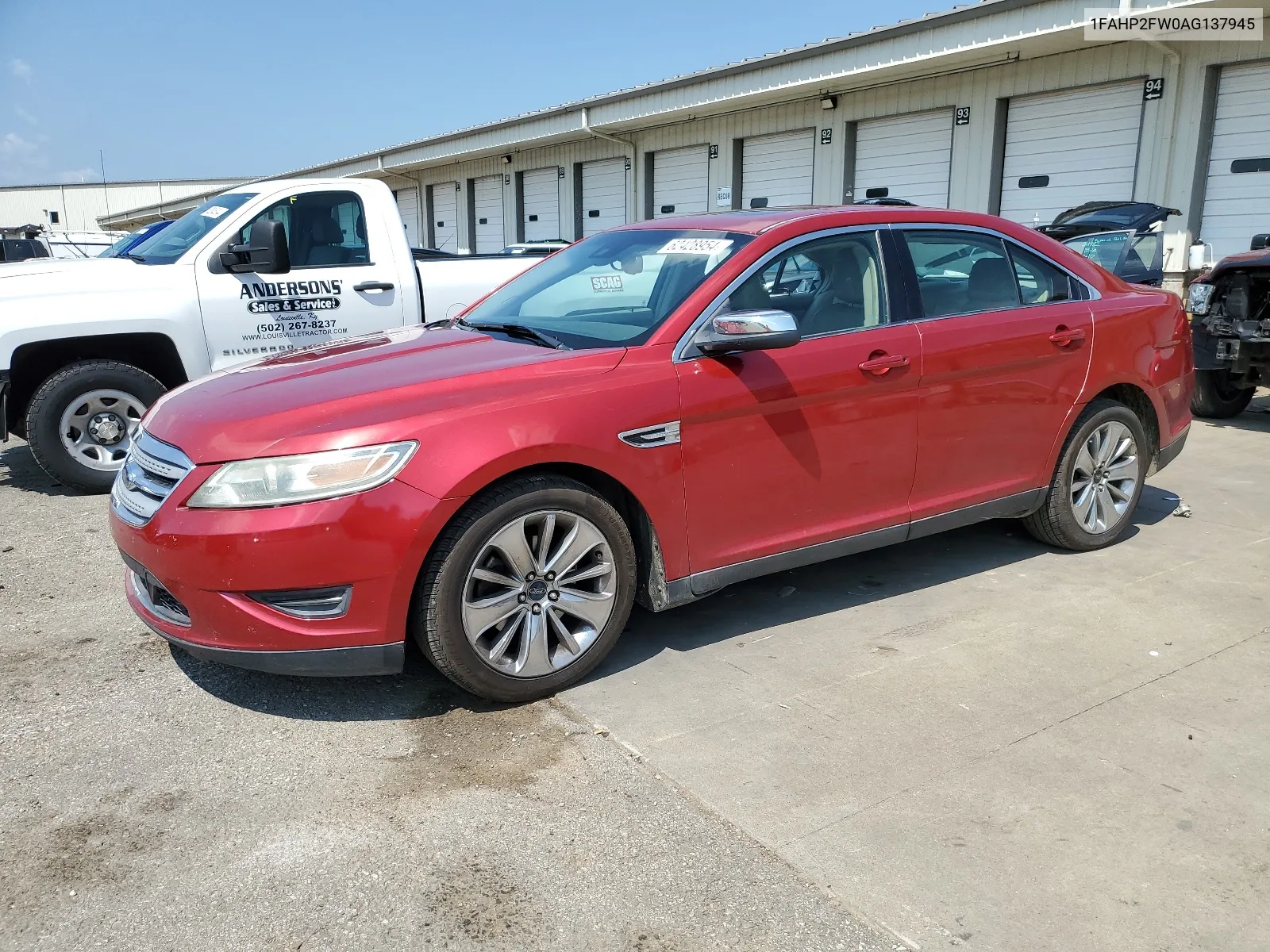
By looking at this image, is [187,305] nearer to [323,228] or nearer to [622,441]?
[323,228]

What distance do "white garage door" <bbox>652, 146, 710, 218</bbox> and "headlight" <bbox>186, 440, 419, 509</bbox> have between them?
640 inches

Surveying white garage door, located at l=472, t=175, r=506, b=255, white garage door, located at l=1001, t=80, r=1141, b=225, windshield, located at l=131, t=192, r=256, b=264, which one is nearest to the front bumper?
windshield, located at l=131, t=192, r=256, b=264

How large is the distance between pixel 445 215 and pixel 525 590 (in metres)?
27.2

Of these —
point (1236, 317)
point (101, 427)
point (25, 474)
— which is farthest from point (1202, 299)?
point (25, 474)

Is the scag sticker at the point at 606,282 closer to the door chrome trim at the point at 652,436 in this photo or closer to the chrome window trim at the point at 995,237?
the door chrome trim at the point at 652,436

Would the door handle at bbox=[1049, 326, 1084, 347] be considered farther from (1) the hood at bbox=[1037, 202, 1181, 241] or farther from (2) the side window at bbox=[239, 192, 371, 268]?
(1) the hood at bbox=[1037, 202, 1181, 241]

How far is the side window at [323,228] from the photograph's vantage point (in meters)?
6.94

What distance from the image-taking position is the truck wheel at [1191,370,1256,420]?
8633 mm

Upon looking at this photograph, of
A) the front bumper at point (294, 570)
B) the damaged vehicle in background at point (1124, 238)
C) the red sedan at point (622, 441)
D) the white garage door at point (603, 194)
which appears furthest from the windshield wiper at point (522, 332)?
the white garage door at point (603, 194)

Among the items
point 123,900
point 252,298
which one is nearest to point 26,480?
point 252,298

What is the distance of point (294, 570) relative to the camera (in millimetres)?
3084

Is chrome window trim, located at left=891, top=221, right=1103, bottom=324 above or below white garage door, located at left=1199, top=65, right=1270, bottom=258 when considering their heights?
below

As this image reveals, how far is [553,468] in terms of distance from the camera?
11.3ft

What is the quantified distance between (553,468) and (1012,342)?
7.52ft
